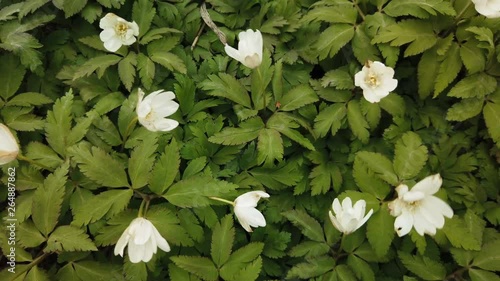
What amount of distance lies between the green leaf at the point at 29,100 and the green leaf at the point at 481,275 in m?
Answer: 2.20

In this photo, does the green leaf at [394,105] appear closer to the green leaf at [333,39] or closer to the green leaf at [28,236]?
the green leaf at [333,39]

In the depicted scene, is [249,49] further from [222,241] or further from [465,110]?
[465,110]

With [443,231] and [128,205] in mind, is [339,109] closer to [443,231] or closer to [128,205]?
[443,231]

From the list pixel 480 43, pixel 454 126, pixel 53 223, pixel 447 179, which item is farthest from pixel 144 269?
pixel 480 43

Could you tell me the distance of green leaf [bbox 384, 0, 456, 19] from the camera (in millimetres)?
2078

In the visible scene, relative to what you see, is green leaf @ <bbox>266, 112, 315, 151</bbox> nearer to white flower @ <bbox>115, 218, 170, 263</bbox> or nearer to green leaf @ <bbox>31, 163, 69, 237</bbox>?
white flower @ <bbox>115, 218, 170, 263</bbox>

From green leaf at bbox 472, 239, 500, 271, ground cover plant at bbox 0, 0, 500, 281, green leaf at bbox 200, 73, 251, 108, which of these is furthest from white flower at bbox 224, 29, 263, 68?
green leaf at bbox 472, 239, 500, 271

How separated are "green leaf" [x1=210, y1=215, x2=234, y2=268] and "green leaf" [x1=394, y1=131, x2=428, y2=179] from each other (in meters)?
0.82

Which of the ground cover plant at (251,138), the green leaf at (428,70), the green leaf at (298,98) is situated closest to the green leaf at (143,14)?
the ground cover plant at (251,138)

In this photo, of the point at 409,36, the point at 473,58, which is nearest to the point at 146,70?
the point at 409,36

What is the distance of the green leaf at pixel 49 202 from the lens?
184cm

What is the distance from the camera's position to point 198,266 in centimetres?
188

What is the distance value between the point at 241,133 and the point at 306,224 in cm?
54

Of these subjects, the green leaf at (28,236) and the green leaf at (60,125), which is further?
the green leaf at (60,125)
